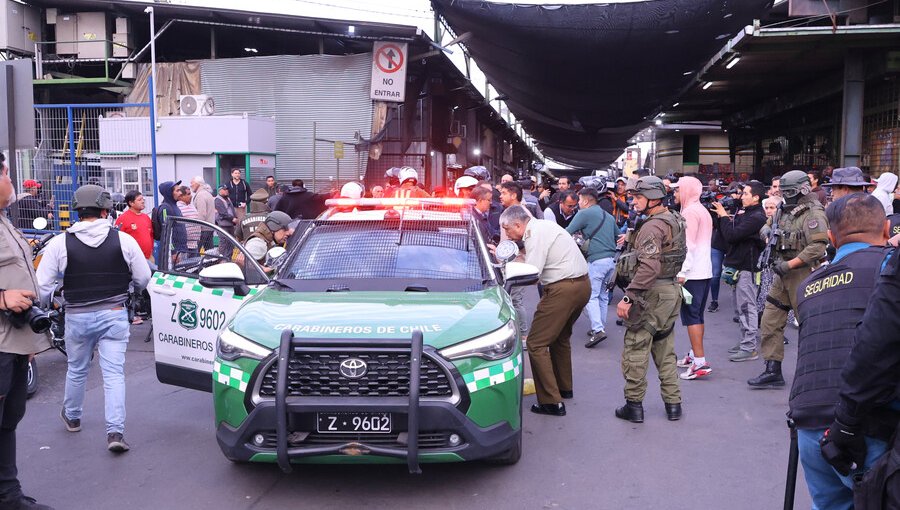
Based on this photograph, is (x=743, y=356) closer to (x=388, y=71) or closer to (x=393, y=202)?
(x=393, y=202)

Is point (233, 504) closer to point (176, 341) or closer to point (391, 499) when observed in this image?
point (391, 499)

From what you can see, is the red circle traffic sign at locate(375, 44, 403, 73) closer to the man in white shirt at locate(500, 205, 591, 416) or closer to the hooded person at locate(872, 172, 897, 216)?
the hooded person at locate(872, 172, 897, 216)

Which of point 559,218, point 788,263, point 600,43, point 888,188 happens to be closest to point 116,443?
point 788,263

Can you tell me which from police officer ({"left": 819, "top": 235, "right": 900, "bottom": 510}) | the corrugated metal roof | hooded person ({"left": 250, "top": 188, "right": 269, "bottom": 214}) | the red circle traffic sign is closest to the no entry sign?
the red circle traffic sign

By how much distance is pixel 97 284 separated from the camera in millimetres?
5758

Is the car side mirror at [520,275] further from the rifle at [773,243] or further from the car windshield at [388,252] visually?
the rifle at [773,243]

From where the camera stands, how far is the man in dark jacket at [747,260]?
877 cm

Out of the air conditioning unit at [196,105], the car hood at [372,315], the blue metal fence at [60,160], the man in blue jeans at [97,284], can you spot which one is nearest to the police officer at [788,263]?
the car hood at [372,315]

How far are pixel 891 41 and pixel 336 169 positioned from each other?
39.5 ft

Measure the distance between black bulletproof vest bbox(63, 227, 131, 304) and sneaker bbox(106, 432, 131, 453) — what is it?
0.99m

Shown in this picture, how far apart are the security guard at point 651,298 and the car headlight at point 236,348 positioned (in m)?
2.89

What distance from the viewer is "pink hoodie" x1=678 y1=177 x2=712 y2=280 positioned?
323 inches

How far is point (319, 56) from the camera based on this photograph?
19.4 metres

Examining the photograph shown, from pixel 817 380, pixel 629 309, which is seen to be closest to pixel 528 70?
pixel 629 309
